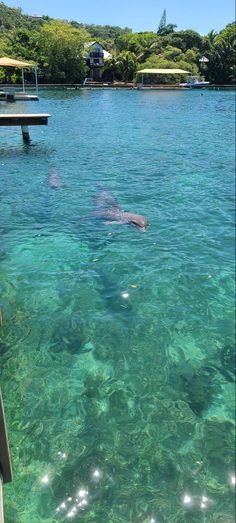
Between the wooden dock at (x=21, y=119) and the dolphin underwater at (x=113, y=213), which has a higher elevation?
the wooden dock at (x=21, y=119)

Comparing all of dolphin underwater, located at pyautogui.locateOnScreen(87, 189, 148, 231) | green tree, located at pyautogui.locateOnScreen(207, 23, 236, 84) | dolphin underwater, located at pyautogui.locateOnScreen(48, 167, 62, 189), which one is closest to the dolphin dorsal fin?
dolphin underwater, located at pyautogui.locateOnScreen(87, 189, 148, 231)

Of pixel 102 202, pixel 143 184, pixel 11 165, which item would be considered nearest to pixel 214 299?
pixel 102 202

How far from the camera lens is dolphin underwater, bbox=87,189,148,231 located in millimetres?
9688

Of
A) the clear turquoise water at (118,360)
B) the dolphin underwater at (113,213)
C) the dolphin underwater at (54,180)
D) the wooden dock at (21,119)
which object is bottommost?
the clear turquoise water at (118,360)

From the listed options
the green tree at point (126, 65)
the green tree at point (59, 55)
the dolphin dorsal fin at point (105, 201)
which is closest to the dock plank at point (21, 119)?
the dolphin dorsal fin at point (105, 201)

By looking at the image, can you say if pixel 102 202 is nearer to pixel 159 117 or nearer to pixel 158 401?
pixel 158 401

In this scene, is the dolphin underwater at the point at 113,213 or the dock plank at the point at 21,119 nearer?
the dolphin underwater at the point at 113,213

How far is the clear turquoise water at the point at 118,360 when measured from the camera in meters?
3.57

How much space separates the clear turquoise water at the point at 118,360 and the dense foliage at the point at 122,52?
205 feet

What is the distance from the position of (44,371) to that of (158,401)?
61.9 inches

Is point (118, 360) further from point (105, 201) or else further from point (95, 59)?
point (95, 59)

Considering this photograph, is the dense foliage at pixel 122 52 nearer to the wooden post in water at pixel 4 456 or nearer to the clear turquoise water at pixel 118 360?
the clear turquoise water at pixel 118 360

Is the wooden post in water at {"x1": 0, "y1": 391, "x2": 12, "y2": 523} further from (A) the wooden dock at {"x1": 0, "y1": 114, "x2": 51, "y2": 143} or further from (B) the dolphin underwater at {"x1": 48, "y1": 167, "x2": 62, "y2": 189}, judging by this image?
(A) the wooden dock at {"x1": 0, "y1": 114, "x2": 51, "y2": 143}

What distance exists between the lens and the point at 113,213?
10273 mm
